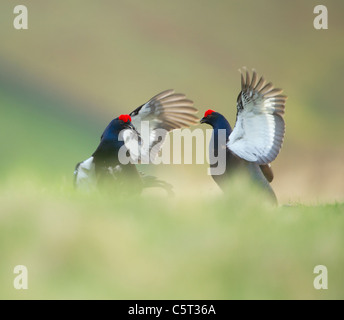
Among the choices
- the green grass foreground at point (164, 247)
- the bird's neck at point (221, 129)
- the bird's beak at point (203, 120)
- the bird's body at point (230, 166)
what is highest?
the bird's beak at point (203, 120)

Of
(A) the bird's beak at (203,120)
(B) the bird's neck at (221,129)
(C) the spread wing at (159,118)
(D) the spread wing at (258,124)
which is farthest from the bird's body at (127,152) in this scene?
(D) the spread wing at (258,124)

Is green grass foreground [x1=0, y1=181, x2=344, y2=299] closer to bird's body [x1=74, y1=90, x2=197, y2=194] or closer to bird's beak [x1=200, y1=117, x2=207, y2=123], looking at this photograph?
bird's body [x1=74, y1=90, x2=197, y2=194]

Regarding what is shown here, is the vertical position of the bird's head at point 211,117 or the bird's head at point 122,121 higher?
the bird's head at point 211,117

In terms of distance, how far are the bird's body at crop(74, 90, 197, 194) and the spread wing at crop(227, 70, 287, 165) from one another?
25.2 inches

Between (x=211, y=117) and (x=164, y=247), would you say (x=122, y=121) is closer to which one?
(x=211, y=117)

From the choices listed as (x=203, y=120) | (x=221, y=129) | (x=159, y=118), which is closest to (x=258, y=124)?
(x=221, y=129)

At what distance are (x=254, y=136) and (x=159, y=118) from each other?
807 millimetres

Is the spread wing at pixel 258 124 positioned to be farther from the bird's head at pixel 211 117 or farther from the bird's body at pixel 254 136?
the bird's head at pixel 211 117

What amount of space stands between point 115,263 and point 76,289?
18 centimetres

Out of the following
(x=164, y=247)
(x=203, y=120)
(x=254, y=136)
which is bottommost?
(x=164, y=247)

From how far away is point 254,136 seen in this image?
4.09 m

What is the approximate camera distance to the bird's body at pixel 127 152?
11.9 feet

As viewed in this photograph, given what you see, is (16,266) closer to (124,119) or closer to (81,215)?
(81,215)

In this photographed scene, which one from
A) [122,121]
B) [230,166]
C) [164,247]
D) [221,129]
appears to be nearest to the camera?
[164,247]
